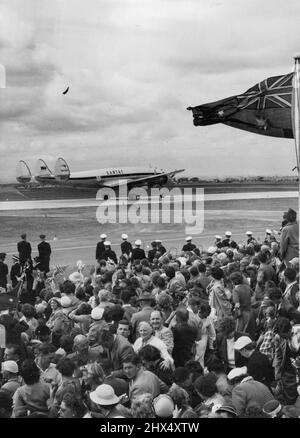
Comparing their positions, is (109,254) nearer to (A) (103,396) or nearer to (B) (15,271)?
(B) (15,271)

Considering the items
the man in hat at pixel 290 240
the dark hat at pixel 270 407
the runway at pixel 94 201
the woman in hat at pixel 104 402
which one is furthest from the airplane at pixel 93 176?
the dark hat at pixel 270 407

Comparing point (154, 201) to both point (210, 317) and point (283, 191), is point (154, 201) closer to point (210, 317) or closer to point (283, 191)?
point (283, 191)

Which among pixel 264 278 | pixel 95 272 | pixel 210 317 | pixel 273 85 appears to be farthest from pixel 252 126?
pixel 95 272

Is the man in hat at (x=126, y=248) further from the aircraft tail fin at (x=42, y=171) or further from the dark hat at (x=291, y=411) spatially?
the dark hat at (x=291, y=411)

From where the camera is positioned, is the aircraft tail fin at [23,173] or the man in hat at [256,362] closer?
the man in hat at [256,362]
